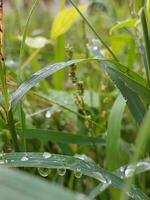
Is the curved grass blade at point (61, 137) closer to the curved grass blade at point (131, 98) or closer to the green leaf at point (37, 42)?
the curved grass blade at point (131, 98)

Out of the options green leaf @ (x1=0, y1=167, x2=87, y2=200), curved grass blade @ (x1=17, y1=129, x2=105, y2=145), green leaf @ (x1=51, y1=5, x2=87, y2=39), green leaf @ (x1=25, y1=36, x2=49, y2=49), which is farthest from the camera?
green leaf @ (x1=25, y1=36, x2=49, y2=49)

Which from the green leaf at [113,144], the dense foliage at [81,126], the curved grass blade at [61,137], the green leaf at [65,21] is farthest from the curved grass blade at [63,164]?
the green leaf at [65,21]

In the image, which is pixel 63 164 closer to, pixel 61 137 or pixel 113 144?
pixel 113 144

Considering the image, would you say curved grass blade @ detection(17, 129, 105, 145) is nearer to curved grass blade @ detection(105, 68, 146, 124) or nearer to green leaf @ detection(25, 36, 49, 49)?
curved grass blade @ detection(105, 68, 146, 124)

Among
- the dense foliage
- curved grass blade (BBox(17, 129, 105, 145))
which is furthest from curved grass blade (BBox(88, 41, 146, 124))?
curved grass blade (BBox(17, 129, 105, 145))

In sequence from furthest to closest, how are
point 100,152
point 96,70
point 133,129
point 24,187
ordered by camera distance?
1. point 96,70
2. point 133,129
3. point 100,152
4. point 24,187

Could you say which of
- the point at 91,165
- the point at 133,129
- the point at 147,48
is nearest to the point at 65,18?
the point at 133,129

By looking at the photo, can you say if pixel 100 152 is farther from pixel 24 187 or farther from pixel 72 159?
pixel 24 187
